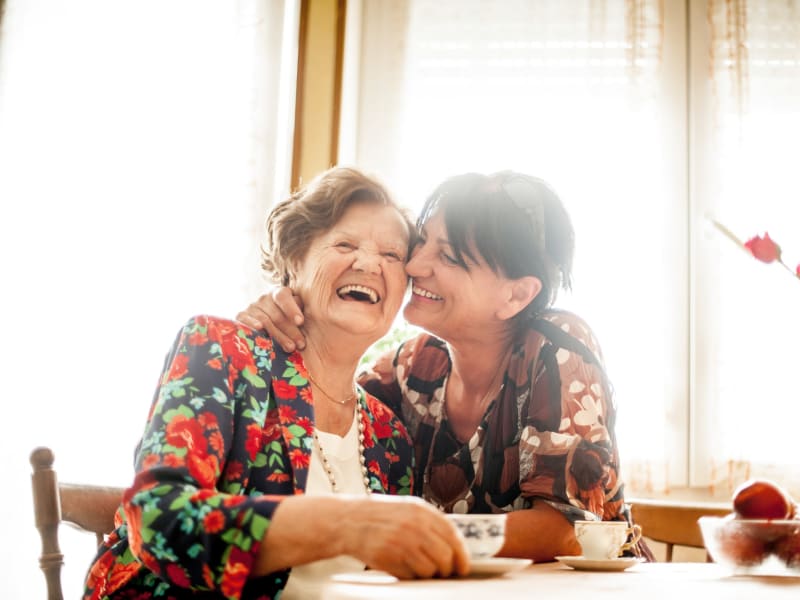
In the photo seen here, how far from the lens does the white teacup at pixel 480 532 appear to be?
3.34 feet

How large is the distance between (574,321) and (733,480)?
1859mm

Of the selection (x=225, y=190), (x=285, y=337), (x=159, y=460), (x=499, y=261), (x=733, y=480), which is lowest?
(x=733, y=480)

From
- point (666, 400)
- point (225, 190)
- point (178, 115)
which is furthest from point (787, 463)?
point (178, 115)

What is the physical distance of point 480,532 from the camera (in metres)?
1.03

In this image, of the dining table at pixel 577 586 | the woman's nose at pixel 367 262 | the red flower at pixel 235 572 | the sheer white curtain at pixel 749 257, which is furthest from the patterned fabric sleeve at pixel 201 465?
the sheer white curtain at pixel 749 257

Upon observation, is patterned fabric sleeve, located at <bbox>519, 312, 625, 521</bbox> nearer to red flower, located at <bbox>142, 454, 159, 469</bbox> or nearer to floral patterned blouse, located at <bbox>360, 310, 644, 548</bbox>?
floral patterned blouse, located at <bbox>360, 310, 644, 548</bbox>

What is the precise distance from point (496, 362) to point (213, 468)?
77 cm

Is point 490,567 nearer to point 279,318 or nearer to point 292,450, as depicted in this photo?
point 292,450

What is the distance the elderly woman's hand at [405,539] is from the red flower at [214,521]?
181 mm

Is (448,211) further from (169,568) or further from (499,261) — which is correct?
(169,568)

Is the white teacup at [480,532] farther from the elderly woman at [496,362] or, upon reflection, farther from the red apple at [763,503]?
the elderly woman at [496,362]

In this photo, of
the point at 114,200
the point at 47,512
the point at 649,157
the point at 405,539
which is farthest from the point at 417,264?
the point at 114,200

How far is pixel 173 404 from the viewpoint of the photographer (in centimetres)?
126

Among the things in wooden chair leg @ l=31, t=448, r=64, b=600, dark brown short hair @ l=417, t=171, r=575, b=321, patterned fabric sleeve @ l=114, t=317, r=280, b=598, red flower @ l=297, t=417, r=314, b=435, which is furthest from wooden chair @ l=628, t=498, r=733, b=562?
wooden chair leg @ l=31, t=448, r=64, b=600
